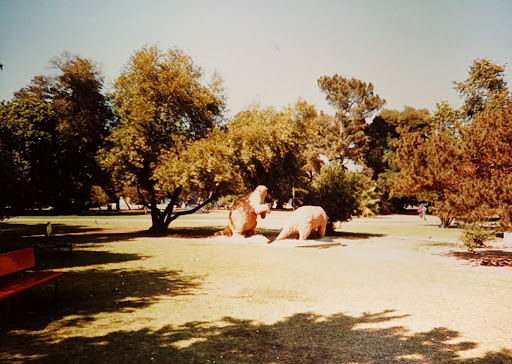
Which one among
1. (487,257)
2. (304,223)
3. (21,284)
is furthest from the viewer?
(304,223)

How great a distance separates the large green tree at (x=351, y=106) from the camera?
54.4m

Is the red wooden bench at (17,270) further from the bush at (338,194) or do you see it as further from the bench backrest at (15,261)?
the bush at (338,194)

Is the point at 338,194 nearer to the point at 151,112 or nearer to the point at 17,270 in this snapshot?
the point at 151,112

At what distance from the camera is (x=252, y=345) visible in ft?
16.4

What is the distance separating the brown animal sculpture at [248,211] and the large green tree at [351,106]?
38749 millimetres

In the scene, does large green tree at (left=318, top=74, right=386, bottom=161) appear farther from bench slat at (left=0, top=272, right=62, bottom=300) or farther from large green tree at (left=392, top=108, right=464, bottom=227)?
bench slat at (left=0, top=272, right=62, bottom=300)

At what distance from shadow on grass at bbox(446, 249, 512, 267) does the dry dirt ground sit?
898 millimetres

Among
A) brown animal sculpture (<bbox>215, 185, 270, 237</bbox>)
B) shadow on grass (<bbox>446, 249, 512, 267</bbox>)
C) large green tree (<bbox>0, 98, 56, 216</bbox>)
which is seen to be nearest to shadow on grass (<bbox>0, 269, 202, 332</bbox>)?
brown animal sculpture (<bbox>215, 185, 270, 237</bbox>)

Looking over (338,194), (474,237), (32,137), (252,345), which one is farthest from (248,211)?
(32,137)

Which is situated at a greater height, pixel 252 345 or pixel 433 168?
pixel 433 168

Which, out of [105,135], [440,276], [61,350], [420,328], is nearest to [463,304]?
[420,328]

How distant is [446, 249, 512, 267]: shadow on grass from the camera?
12734 mm

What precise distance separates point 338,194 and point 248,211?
7.41 meters

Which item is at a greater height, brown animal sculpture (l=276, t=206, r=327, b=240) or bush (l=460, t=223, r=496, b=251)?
brown animal sculpture (l=276, t=206, r=327, b=240)
